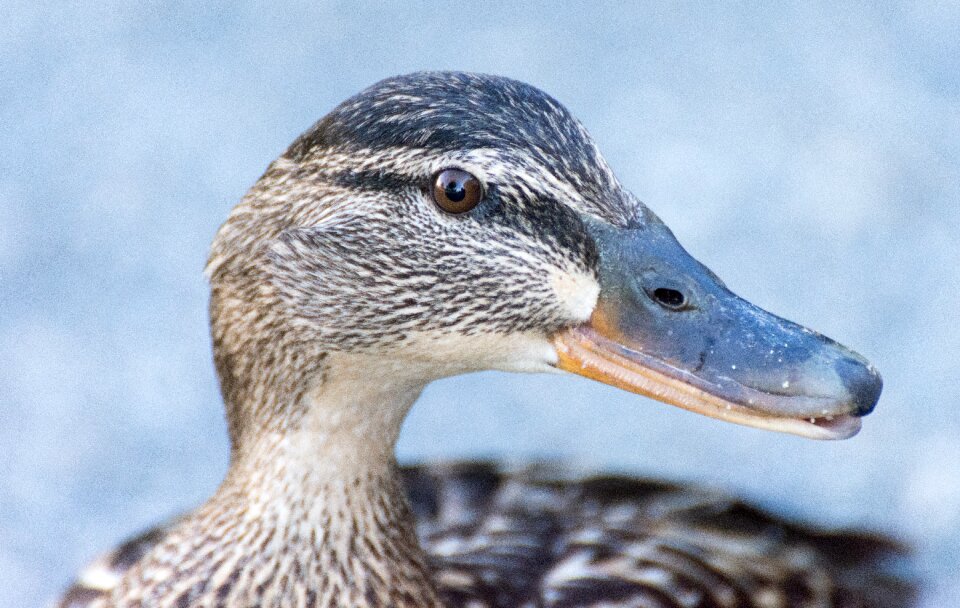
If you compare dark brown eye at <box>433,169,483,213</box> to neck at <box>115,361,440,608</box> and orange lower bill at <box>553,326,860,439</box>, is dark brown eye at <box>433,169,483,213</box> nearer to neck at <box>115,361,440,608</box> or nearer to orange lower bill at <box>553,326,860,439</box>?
orange lower bill at <box>553,326,860,439</box>

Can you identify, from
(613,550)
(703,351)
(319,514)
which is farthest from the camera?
(613,550)

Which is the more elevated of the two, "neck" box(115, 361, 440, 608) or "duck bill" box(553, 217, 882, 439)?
"duck bill" box(553, 217, 882, 439)

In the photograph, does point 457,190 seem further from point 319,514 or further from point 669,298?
point 319,514

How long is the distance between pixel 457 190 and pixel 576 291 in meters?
0.23

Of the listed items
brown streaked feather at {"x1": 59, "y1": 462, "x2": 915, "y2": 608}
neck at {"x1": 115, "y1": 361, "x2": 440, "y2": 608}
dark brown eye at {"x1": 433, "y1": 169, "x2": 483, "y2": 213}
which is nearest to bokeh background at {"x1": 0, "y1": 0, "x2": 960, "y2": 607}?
brown streaked feather at {"x1": 59, "y1": 462, "x2": 915, "y2": 608}

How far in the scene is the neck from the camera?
231 cm

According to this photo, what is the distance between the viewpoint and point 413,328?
84.1 inches

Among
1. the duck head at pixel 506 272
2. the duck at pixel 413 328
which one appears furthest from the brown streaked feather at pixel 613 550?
the duck head at pixel 506 272

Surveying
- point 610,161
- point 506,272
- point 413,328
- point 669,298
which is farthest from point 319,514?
point 610,161

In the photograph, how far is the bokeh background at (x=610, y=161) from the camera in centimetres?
359

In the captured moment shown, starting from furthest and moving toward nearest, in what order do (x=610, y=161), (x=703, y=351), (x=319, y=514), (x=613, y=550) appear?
(x=610, y=161)
(x=613, y=550)
(x=319, y=514)
(x=703, y=351)

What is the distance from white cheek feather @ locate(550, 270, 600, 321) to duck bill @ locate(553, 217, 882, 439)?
1 cm

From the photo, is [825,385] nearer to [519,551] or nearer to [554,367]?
[554,367]

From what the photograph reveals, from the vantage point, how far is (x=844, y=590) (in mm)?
2949
